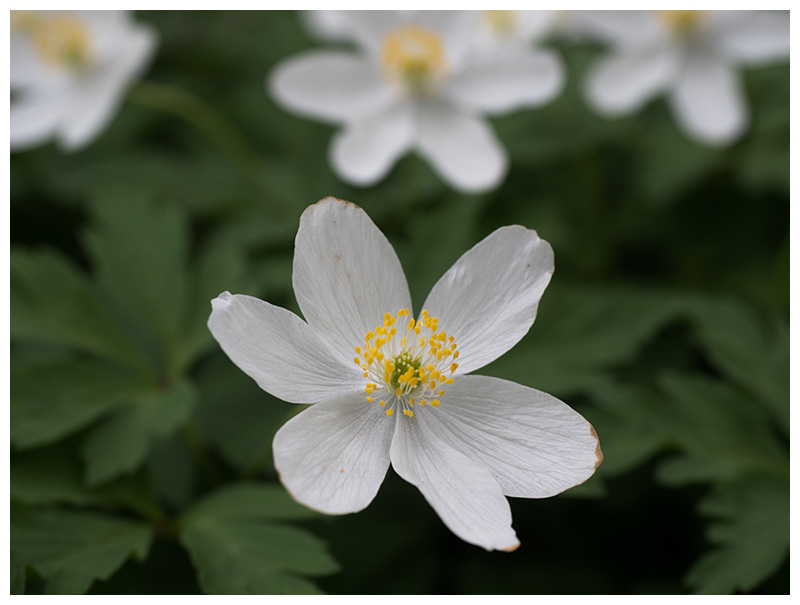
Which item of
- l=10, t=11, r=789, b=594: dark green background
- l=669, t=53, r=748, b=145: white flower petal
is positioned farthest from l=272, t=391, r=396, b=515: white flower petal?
→ l=669, t=53, r=748, b=145: white flower petal

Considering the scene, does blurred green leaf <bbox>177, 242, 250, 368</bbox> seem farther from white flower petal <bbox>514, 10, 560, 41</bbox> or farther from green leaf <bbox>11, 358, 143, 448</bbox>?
white flower petal <bbox>514, 10, 560, 41</bbox>

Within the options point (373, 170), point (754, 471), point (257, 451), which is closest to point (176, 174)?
point (373, 170)

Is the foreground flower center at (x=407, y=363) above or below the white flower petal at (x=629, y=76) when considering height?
below

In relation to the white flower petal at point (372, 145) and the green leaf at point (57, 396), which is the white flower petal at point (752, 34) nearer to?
the white flower petal at point (372, 145)

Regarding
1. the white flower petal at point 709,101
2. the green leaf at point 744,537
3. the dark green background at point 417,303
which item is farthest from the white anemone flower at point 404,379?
Answer: the white flower petal at point 709,101

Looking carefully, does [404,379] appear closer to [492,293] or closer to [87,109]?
[492,293]

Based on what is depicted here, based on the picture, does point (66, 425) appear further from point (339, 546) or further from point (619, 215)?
point (619, 215)
